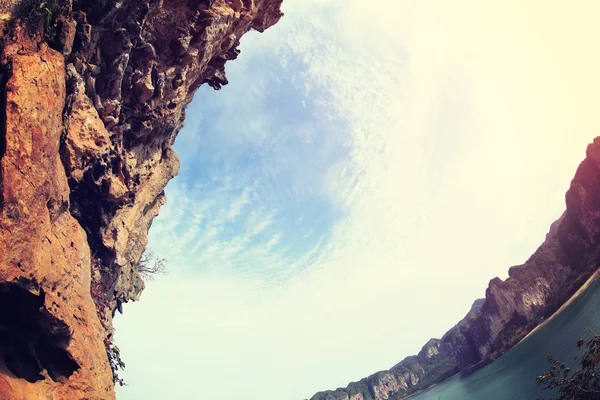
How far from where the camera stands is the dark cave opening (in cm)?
1004

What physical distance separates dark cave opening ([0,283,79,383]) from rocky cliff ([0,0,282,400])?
0.04 meters

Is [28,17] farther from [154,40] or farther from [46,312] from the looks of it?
[46,312]

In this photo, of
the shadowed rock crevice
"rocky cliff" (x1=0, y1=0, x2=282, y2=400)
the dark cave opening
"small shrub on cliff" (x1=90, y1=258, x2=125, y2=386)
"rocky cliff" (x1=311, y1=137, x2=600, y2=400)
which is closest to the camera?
the shadowed rock crevice

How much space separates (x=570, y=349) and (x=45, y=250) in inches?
1933

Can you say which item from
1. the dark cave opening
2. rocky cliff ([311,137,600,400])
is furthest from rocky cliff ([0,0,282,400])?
rocky cliff ([311,137,600,400])

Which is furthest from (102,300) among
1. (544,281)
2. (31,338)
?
(544,281)

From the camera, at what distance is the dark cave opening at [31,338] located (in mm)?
10039

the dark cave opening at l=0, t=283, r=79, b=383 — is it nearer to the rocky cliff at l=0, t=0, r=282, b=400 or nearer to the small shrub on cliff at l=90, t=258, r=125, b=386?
the rocky cliff at l=0, t=0, r=282, b=400

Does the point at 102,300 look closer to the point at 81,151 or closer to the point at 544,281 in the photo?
the point at 81,151

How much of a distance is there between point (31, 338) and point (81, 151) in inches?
289

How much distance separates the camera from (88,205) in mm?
16047

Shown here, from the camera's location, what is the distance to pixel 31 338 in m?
10.7

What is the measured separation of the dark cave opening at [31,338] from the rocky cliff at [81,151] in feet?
0.13

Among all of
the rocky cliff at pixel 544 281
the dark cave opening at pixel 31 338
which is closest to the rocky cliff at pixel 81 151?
the dark cave opening at pixel 31 338
